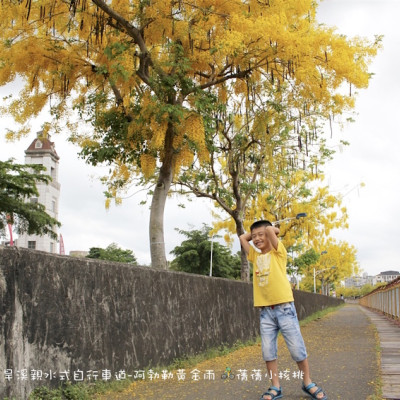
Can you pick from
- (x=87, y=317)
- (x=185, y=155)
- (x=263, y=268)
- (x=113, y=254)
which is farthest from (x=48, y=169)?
(x=263, y=268)

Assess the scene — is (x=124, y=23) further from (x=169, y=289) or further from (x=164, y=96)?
(x=169, y=289)

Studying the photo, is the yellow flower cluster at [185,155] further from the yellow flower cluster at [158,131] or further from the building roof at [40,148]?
the building roof at [40,148]

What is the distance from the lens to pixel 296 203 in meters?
22.1

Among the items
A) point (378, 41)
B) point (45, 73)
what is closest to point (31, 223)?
point (45, 73)

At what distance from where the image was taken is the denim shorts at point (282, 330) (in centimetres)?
422

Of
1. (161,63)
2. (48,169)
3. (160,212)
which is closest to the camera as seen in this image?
(161,63)

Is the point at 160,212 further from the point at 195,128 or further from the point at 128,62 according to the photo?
the point at 128,62

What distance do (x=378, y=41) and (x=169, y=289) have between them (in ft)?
20.6

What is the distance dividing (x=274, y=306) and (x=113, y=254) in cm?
Result: 5075

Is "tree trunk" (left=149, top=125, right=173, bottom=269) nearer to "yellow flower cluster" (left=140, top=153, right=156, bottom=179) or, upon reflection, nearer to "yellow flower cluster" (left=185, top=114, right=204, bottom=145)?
"yellow flower cluster" (left=140, top=153, right=156, bottom=179)

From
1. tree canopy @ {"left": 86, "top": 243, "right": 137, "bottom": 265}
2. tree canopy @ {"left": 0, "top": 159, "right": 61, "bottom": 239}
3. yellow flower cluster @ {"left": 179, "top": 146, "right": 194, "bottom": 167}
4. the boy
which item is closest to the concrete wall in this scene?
the boy

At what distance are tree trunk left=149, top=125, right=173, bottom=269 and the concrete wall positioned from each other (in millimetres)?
1748

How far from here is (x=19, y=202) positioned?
69.8 feet

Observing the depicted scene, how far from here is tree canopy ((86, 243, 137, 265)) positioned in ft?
170
